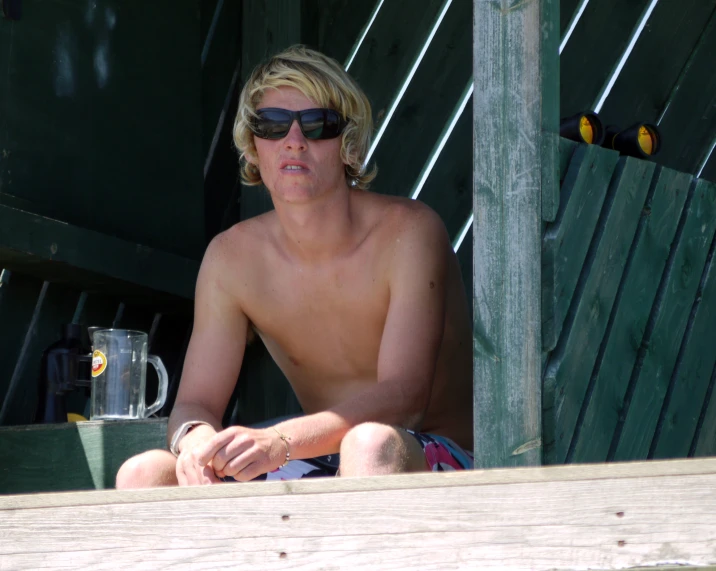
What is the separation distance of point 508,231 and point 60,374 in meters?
1.50

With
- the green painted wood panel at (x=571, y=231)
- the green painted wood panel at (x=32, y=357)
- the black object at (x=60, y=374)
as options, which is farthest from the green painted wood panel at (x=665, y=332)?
the green painted wood panel at (x=32, y=357)

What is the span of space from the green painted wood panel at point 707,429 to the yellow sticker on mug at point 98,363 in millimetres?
1463

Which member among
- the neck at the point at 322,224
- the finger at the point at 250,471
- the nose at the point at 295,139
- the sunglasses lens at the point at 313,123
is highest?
the sunglasses lens at the point at 313,123

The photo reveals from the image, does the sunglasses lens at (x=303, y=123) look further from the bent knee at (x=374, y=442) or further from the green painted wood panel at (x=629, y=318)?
the bent knee at (x=374, y=442)

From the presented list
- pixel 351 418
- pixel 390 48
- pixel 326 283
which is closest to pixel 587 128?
pixel 326 283

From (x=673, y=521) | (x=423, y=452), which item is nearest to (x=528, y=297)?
(x=423, y=452)

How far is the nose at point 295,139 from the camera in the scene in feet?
9.34

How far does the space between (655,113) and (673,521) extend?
85.5 inches

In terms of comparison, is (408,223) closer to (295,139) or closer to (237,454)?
(295,139)

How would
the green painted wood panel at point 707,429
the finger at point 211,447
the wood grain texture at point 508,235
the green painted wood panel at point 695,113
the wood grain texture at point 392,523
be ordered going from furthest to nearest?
the green painted wood panel at point 695,113
the green painted wood panel at point 707,429
the finger at point 211,447
the wood grain texture at point 508,235
the wood grain texture at point 392,523

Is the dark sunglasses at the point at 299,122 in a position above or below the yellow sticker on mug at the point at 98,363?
above

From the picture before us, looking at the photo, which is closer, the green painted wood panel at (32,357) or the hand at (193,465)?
the hand at (193,465)

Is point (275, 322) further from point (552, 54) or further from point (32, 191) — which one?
point (552, 54)

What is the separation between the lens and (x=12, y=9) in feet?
10.7
